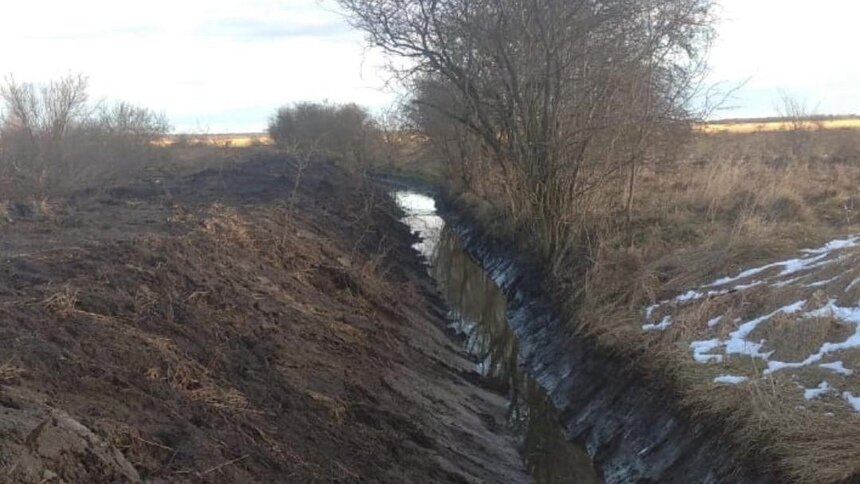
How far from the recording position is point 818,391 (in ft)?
25.9

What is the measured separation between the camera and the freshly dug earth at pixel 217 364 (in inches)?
228

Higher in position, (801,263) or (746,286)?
(801,263)

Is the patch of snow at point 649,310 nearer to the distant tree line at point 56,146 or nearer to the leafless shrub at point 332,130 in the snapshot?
the distant tree line at point 56,146

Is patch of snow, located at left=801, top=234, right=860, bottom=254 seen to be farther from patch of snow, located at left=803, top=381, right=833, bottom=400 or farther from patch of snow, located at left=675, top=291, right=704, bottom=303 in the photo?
patch of snow, located at left=803, top=381, right=833, bottom=400

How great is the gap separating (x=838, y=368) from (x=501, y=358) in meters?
8.11

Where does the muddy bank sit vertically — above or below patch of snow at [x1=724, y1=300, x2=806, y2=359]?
below

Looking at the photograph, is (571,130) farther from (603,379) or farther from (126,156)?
(126,156)

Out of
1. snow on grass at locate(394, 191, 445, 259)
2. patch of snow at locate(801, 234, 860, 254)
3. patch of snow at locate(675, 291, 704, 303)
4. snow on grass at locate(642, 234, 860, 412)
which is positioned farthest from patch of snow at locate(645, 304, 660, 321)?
snow on grass at locate(394, 191, 445, 259)

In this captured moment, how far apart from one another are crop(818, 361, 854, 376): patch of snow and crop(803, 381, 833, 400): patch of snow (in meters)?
0.26

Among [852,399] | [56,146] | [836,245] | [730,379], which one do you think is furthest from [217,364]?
[56,146]

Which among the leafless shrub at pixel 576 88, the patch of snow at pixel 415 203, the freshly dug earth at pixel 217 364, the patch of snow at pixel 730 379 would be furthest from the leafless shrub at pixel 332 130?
the patch of snow at pixel 730 379

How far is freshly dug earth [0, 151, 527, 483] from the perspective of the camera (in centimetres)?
579

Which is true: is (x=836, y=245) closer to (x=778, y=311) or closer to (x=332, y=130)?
(x=778, y=311)

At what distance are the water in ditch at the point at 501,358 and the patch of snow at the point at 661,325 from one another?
79.0 inches
